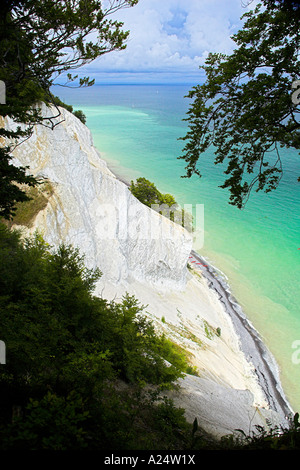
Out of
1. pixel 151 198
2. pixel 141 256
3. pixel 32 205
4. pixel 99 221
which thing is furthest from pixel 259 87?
pixel 151 198

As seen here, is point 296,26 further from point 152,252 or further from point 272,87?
point 152,252

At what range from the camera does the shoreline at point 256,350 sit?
22.6 metres

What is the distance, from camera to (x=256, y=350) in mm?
27484

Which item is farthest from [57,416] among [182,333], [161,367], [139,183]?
[139,183]

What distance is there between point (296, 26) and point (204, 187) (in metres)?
65.6

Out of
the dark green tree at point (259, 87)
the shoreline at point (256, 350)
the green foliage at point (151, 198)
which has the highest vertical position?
the green foliage at point (151, 198)

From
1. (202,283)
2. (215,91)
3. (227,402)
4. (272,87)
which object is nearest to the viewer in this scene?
(272,87)

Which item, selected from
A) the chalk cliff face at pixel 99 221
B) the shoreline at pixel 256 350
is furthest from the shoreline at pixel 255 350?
the chalk cliff face at pixel 99 221

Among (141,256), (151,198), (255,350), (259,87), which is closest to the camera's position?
(259,87)

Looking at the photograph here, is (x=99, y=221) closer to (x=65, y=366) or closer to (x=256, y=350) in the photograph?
(x=65, y=366)

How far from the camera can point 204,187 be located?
70.4 m

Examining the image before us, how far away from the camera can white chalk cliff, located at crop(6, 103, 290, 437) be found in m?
17.6

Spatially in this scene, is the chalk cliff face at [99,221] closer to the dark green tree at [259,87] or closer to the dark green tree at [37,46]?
the dark green tree at [37,46]

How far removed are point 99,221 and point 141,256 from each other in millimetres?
5629
